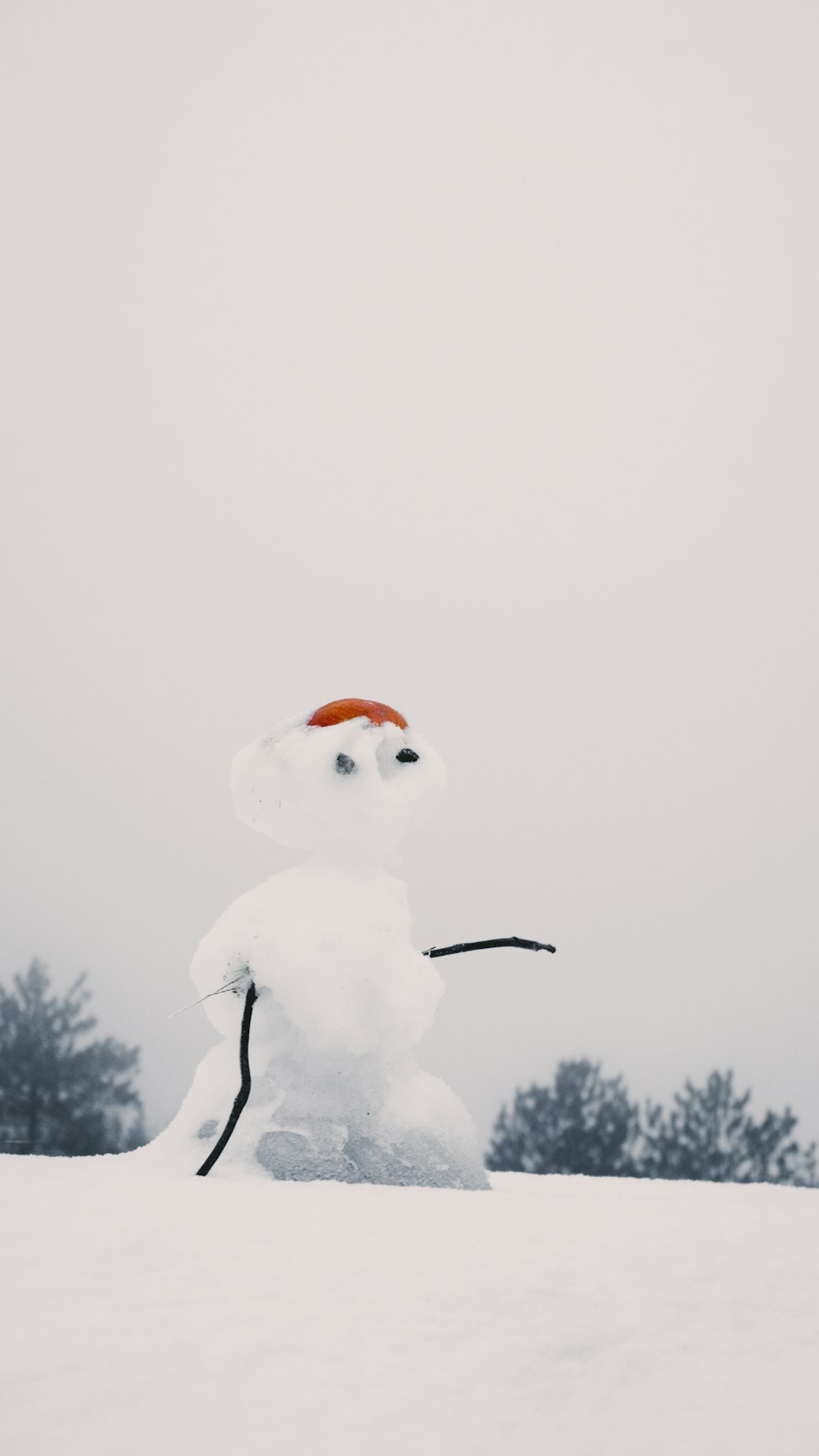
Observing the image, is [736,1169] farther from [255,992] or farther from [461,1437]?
[461,1437]

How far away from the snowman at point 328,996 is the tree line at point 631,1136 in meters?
12.3

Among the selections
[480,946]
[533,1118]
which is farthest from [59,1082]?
[480,946]

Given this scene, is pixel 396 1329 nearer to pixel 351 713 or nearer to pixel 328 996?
pixel 328 996

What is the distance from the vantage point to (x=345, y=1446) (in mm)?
1120

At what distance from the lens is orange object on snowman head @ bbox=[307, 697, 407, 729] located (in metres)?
3.14

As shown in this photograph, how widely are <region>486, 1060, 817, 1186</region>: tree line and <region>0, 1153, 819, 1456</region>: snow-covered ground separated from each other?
13.2m

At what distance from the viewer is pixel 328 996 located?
9.02 ft

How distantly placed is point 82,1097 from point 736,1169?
9.83 m

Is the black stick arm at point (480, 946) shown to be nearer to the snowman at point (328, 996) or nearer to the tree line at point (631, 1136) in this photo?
the snowman at point (328, 996)

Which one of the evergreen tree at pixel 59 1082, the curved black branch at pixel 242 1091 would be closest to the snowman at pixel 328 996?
the curved black branch at pixel 242 1091

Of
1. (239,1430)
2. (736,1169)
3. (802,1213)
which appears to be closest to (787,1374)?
(239,1430)

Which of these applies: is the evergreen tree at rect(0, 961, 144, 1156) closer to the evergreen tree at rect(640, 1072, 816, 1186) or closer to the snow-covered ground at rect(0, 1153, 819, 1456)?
the evergreen tree at rect(640, 1072, 816, 1186)

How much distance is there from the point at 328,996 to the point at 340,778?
0.71 metres

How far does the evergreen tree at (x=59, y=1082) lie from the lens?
12570 mm
